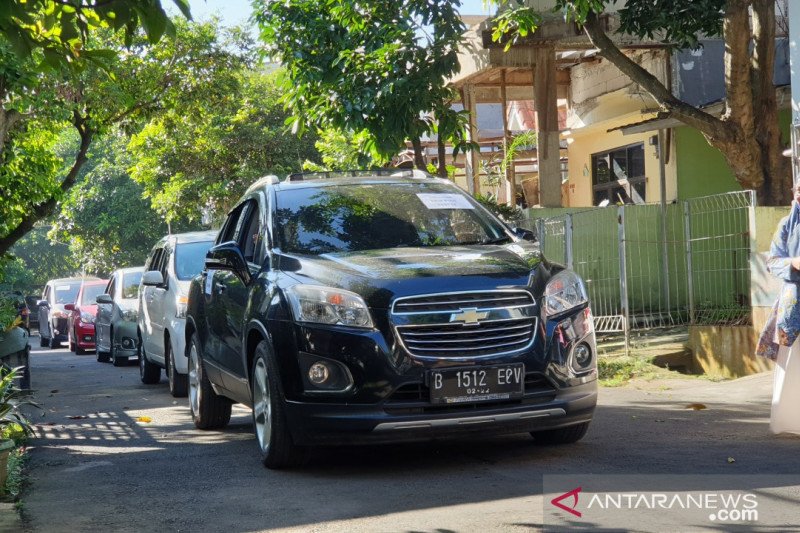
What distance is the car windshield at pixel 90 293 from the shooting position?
27.3 metres

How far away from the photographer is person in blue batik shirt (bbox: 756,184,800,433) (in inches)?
309

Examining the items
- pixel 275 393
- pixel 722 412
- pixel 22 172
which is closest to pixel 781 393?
pixel 722 412

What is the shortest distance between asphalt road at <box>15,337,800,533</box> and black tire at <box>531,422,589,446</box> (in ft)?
0.32

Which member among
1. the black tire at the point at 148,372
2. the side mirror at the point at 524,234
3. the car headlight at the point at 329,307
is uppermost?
the side mirror at the point at 524,234

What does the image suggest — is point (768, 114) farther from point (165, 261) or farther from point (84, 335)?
point (84, 335)

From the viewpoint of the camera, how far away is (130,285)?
67.5ft

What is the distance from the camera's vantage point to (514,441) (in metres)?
8.17

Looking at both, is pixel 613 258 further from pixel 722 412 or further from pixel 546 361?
pixel 546 361

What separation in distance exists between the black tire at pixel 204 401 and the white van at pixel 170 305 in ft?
7.06

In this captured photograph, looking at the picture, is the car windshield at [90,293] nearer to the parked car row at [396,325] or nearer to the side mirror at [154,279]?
the side mirror at [154,279]

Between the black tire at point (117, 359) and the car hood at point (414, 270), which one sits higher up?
the car hood at point (414, 270)

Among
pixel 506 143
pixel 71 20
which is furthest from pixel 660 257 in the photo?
pixel 71 20

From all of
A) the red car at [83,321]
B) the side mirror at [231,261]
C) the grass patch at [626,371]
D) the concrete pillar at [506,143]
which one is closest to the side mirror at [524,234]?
the side mirror at [231,261]

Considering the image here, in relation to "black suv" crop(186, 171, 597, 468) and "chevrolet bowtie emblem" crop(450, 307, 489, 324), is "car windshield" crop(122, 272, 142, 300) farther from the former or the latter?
"chevrolet bowtie emblem" crop(450, 307, 489, 324)
